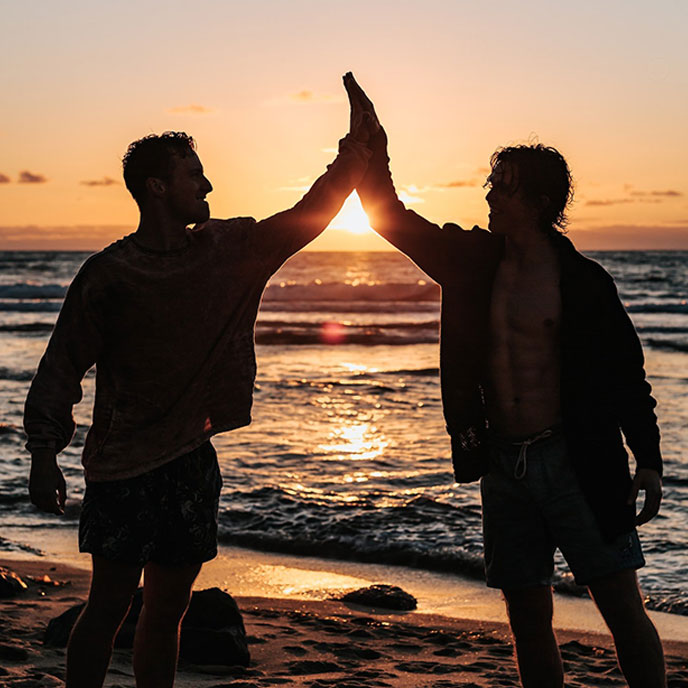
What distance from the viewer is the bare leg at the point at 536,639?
11.0ft

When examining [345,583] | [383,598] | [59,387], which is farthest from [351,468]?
[59,387]

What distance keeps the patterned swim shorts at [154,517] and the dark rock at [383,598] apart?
2.80 m

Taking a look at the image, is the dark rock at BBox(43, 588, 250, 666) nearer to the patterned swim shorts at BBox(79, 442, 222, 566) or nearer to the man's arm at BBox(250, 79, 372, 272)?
the patterned swim shorts at BBox(79, 442, 222, 566)

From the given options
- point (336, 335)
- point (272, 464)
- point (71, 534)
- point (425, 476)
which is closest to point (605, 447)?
point (71, 534)

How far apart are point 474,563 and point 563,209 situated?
384cm

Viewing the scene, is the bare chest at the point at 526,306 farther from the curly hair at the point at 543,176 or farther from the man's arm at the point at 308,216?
the man's arm at the point at 308,216

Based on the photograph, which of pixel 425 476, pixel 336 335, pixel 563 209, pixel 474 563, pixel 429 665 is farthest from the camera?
pixel 336 335

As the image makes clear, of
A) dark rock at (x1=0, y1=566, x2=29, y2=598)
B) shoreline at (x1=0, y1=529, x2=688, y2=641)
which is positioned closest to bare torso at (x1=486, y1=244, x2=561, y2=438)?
shoreline at (x1=0, y1=529, x2=688, y2=641)

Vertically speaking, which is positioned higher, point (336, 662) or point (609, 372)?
point (609, 372)

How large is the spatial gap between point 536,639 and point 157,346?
1.60 meters

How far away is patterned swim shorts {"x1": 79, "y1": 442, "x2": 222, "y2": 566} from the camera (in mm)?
3129

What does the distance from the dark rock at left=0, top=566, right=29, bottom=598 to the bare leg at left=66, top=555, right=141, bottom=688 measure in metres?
2.84

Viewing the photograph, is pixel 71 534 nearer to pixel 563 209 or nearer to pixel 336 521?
pixel 336 521

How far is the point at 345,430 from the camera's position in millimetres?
11617
